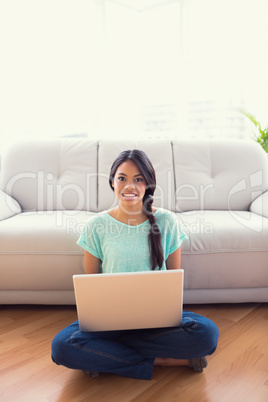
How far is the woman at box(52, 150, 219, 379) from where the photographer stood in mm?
1139

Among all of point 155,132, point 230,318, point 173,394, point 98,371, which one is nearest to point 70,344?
point 98,371

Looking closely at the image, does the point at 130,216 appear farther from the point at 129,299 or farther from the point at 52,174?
the point at 52,174

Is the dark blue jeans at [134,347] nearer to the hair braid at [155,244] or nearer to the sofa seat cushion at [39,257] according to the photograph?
the hair braid at [155,244]

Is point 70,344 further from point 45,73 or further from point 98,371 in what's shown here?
point 45,73

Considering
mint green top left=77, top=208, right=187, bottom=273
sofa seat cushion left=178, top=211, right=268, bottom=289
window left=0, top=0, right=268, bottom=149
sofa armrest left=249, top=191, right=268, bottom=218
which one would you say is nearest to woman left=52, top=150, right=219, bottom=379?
mint green top left=77, top=208, right=187, bottom=273

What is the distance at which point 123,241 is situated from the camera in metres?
1.25

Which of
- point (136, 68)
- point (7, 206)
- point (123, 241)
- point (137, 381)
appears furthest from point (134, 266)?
point (136, 68)

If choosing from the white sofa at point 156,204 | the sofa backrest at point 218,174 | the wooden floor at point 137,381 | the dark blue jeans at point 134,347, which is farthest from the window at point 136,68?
the dark blue jeans at point 134,347

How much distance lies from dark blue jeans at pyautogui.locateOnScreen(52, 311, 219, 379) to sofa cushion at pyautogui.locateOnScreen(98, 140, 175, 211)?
972 mm

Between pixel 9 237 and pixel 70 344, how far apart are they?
2.18 feet

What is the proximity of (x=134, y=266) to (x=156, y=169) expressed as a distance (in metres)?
1.02

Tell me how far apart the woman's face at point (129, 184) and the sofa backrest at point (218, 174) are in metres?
0.87

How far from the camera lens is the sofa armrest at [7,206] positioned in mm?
1834

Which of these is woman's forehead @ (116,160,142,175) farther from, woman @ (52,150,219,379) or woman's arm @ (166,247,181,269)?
woman's arm @ (166,247,181,269)
